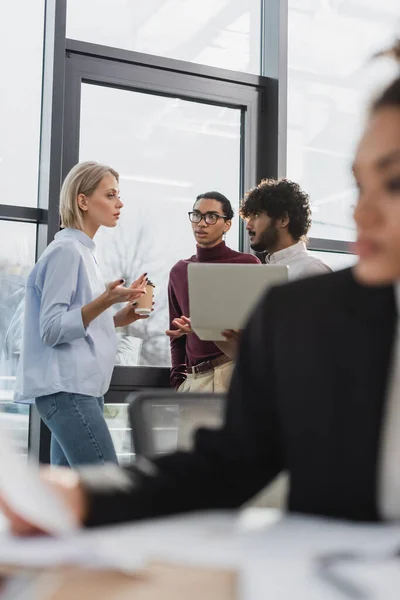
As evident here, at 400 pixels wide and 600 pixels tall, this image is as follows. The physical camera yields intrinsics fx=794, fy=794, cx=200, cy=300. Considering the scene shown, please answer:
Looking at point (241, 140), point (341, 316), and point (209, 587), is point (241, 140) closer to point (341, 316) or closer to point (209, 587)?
point (341, 316)

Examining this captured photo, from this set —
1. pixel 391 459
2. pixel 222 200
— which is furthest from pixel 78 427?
pixel 391 459

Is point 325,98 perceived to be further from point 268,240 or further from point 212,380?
point 212,380

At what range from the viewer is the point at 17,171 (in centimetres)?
332

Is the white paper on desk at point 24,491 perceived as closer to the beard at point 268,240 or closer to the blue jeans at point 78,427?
the blue jeans at point 78,427

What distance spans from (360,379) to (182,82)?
10.2ft

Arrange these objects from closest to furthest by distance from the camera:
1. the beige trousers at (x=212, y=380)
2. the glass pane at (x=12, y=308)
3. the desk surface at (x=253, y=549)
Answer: the desk surface at (x=253, y=549), the beige trousers at (x=212, y=380), the glass pane at (x=12, y=308)

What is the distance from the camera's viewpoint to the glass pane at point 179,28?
3.51 metres

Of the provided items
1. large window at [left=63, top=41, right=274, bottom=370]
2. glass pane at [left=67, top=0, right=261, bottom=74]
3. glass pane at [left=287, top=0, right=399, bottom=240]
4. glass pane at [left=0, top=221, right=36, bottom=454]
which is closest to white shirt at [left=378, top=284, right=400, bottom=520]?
glass pane at [left=0, top=221, right=36, bottom=454]

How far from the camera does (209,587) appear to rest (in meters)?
0.47

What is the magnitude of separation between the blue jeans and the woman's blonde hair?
65 cm

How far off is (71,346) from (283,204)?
1.04 m

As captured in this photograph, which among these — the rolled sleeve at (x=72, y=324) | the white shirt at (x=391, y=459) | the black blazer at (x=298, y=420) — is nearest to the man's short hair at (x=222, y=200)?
the rolled sleeve at (x=72, y=324)

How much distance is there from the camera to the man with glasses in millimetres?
3053

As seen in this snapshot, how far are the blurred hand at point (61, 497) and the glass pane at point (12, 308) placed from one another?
2.57 m
